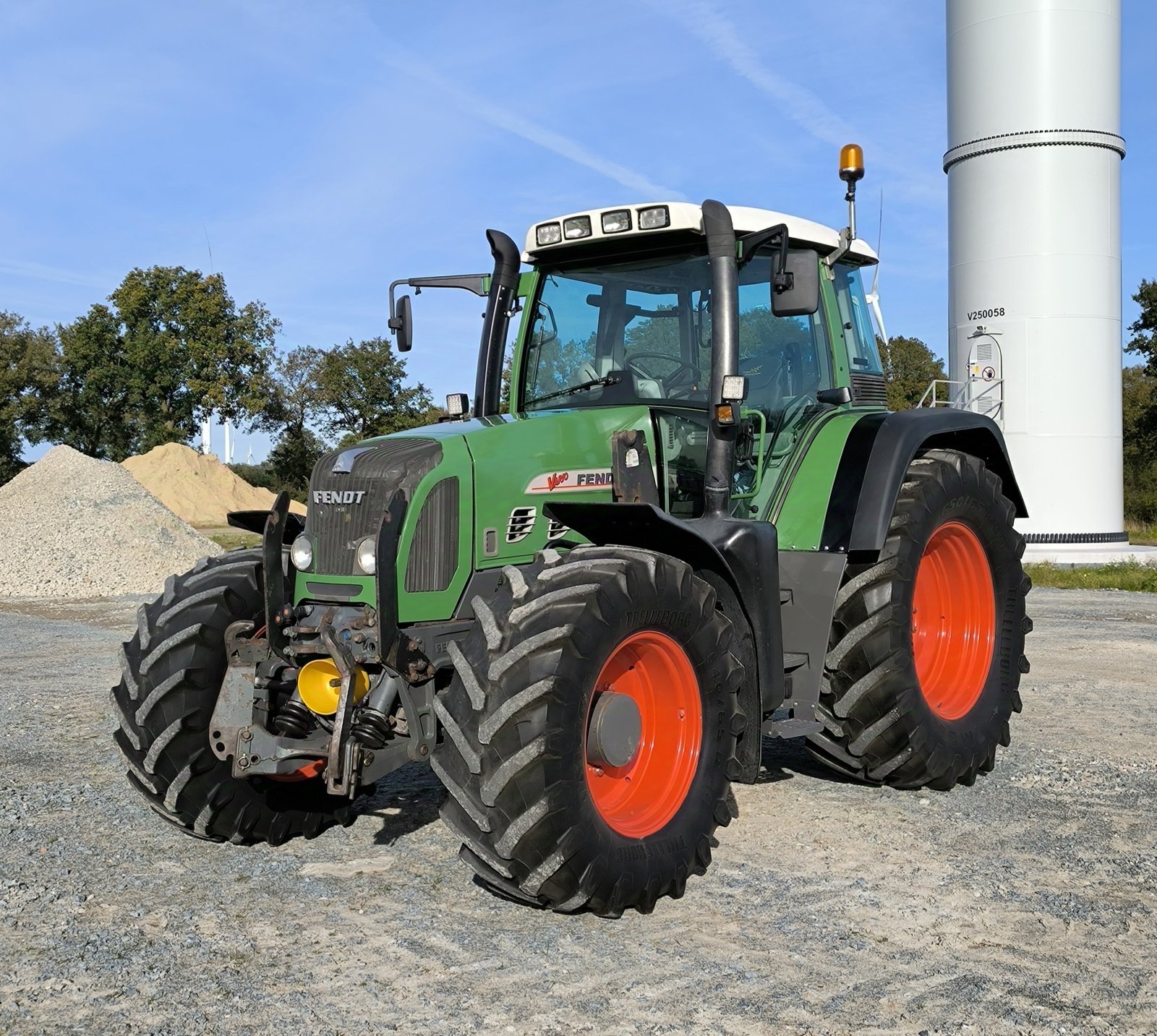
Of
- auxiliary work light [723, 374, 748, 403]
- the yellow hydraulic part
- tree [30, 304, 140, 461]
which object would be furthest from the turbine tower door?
tree [30, 304, 140, 461]

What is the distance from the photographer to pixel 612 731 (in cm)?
401

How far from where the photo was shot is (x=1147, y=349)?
35562mm

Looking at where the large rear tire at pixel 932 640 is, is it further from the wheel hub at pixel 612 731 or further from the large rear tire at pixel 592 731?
the wheel hub at pixel 612 731

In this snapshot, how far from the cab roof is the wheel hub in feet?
6.76

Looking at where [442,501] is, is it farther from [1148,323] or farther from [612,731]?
[1148,323]

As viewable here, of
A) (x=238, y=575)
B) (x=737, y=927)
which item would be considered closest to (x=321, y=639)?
(x=238, y=575)

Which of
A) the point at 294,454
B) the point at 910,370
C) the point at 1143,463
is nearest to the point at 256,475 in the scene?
the point at 294,454

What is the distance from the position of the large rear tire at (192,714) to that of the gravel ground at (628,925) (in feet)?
0.56

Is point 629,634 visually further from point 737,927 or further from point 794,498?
point 794,498

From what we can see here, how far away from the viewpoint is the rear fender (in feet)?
16.7

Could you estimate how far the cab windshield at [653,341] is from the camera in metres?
5.23

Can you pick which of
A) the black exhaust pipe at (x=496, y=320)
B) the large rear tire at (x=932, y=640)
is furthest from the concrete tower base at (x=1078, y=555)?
the black exhaust pipe at (x=496, y=320)

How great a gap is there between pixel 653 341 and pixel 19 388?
48.0 meters

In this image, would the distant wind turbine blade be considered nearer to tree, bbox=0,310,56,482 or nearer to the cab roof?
the cab roof
